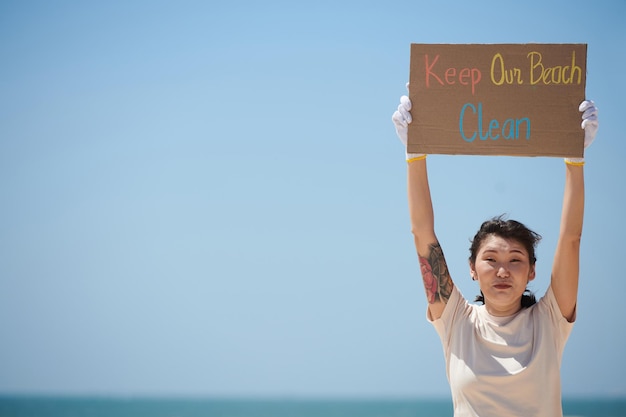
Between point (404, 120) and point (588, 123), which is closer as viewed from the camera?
point (588, 123)

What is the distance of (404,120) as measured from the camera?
127 inches

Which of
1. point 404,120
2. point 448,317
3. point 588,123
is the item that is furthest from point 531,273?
point 404,120

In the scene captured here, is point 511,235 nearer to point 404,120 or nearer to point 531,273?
point 531,273

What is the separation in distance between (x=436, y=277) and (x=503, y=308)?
0.27 m

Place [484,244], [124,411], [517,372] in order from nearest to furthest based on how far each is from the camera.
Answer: [517,372] → [484,244] → [124,411]

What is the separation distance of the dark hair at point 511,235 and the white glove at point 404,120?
1.23ft

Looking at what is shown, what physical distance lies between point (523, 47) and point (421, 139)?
1.72ft

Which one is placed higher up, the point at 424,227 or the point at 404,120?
the point at 404,120

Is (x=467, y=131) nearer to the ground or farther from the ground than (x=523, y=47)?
nearer to the ground

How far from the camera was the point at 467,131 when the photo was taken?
3.23 m

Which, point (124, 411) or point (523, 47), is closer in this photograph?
point (523, 47)

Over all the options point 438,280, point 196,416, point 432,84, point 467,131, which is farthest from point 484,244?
point 196,416

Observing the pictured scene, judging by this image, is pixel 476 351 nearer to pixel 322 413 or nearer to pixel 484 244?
pixel 484 244

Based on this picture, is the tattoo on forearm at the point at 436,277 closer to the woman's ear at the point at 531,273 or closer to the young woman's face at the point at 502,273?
the young woman's face at the point at 502,273
